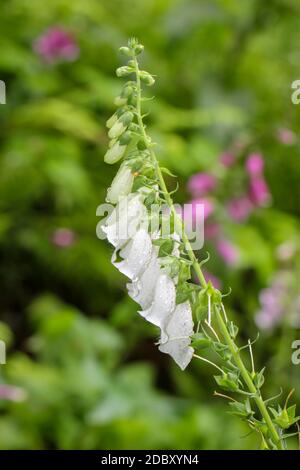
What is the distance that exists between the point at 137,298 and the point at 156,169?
166 mm

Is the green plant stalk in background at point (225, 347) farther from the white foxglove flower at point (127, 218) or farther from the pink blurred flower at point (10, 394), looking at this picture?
the pink blurred flower at point (10, 394)

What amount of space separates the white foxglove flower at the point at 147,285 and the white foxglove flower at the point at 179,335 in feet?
0.12

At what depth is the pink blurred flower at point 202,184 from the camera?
12.4ft

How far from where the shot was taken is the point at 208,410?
10.4ft

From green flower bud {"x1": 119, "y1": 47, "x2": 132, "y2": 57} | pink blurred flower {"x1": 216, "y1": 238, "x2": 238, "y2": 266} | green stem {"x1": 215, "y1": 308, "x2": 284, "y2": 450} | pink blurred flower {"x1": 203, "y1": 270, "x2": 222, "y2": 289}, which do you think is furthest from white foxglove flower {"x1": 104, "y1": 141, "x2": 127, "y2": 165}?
pink blurred flower {"x1": 216, "y1": 238, "x2": 238, "y2": 266}

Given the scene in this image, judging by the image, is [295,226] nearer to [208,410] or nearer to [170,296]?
[208,410]

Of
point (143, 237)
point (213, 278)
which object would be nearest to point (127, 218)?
point (143, 237)

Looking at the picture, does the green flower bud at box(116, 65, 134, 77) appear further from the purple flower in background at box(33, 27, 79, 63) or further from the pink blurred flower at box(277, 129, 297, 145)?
the purple flower in background at box(33, 27, 79, 63)

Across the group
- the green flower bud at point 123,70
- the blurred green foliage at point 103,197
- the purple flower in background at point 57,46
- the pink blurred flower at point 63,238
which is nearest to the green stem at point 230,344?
the green flower bud at point 123,70

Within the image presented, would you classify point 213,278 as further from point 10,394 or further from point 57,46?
point 57,46

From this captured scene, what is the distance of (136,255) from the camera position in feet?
3.34

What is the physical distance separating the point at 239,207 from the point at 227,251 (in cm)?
30

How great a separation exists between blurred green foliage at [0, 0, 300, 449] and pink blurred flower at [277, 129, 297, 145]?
61mm
